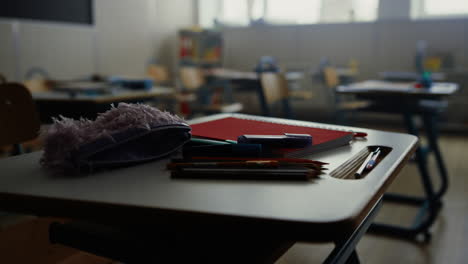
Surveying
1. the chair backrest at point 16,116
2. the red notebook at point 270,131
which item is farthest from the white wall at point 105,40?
the red notebook at point 270,131

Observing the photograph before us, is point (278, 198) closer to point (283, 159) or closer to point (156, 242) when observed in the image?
point (283, 159)

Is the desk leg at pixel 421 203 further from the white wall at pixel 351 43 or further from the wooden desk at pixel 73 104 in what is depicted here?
the white wall at pixel 351 43

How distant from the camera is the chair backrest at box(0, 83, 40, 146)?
125 cm

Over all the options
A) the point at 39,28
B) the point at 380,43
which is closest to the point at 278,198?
the point at 39,28

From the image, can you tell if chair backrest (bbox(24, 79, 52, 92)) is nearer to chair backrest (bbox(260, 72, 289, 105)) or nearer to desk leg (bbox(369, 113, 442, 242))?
chair backrest (bbox(260, 72, 289, 105))

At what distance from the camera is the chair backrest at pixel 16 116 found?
125 cm

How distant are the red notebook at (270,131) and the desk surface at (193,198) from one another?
0.14m

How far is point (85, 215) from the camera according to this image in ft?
1.71

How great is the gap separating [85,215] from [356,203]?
1.04ft

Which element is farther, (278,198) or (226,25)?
(226,25)

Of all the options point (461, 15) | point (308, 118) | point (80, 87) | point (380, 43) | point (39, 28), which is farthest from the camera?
point (308, 118)

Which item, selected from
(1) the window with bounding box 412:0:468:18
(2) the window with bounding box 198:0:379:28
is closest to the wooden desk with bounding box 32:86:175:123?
(2) the window with bounding box 198:0:379:28

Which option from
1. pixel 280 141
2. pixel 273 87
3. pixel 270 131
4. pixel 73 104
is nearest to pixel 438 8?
pixel 273 87

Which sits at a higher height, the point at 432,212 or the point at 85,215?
the point at 85,215
